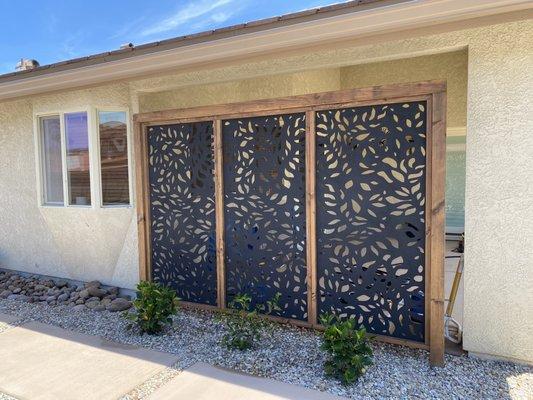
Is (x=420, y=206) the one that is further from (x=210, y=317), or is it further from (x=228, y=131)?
(x=210, y=317)

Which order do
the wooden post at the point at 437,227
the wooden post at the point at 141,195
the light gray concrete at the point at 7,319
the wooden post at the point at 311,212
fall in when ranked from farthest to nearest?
the wooden post at the point at 141,195
the light gray concrete at the point at 7,319
the wooden post at the point at 311,212
the wooden post at the point at 437,227

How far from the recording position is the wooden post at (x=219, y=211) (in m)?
6.68

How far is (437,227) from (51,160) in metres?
8.18

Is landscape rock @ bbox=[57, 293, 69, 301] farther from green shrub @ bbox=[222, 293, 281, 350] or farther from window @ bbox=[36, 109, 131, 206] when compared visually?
green shrub @ bbox=[222, 293, 281, 350]

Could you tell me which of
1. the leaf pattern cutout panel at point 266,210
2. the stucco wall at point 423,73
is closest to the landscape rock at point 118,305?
the leaf pattern cutout panel at point 266,210

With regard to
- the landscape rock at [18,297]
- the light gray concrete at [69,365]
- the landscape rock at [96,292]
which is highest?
the landscape rock at [96,292]

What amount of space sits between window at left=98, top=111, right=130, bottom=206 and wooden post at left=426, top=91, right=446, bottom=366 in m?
5.79

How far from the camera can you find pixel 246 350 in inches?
223

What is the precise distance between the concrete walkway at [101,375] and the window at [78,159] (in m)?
3.23

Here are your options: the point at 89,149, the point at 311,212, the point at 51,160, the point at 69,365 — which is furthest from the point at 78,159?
the point at 311,212

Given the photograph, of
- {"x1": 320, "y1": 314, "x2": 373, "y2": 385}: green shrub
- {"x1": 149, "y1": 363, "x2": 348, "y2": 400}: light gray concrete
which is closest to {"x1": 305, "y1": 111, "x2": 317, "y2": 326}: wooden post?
{"x1": 320, "y1": 314, "x2": 373, "y2": 385}: green shrub

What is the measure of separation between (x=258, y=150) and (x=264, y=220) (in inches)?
43.4

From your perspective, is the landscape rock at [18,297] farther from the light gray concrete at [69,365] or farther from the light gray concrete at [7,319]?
the light gray concrete at [69,365]

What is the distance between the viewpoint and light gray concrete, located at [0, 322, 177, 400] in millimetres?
4812
